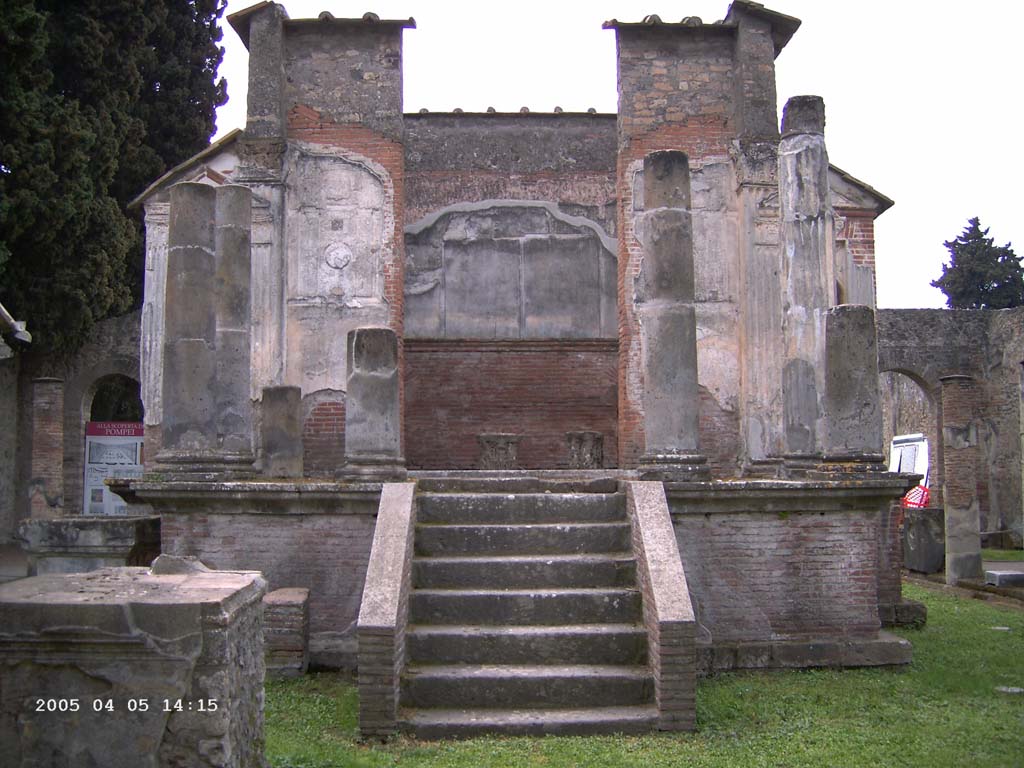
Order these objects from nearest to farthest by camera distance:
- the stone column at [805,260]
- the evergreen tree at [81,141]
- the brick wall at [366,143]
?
the stone column at [805,260], the brick wall at [366,143], the evergreen tree at [81,141]

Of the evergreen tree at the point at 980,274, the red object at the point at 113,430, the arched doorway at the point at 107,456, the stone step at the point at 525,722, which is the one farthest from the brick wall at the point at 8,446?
the evergreen tree at the point at 980,274

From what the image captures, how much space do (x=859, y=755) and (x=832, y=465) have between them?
3.14 metres

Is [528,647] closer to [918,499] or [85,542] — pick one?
[85,542]

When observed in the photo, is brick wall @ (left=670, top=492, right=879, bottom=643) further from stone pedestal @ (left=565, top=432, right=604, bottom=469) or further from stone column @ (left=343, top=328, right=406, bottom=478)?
stone pedestal @ (left=565, top=432, right=604, bottom=469)

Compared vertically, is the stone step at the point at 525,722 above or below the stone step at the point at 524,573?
below

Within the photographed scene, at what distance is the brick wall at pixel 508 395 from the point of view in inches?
596

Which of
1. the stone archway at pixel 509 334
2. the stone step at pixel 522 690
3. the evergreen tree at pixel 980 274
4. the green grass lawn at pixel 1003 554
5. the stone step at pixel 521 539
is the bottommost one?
the green grass lawn at pixel 1003 554

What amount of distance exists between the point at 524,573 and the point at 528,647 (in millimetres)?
705

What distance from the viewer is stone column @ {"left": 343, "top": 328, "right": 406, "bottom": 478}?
8586mm

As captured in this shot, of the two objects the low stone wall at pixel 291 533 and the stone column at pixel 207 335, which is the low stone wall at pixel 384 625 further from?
the stone column at pixel 207 335

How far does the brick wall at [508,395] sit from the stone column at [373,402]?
6.47m

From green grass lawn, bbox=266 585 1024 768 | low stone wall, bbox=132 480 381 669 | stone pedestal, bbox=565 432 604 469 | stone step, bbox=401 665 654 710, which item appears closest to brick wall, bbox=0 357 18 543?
stone pedestal, bbox=565 432 604 469

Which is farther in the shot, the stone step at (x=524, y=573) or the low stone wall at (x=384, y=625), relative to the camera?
the stone step at (x=524, y=573)

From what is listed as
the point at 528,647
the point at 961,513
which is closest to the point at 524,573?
the point at 528,647
